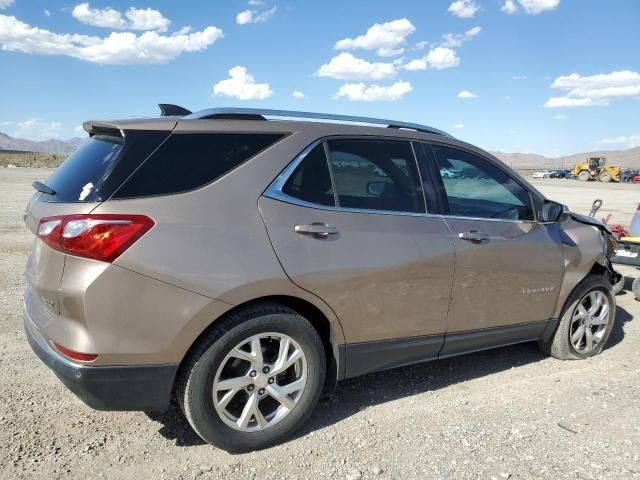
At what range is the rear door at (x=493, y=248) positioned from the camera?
3693 millimetres

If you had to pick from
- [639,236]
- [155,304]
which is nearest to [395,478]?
[155,304]

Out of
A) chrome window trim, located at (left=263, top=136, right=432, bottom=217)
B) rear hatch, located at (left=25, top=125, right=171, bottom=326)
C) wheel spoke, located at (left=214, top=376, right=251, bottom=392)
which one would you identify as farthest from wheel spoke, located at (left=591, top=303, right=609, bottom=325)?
rear hatch, located at (left=25, top=125, right=171, bottom=326)

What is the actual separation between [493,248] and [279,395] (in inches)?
71.8

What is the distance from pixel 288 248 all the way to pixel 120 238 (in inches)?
33.8

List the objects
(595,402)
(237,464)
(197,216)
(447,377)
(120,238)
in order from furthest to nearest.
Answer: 1. (447,377)
2. (595,402)
3. (237,464)
4. (197,216)
5. (120,238)

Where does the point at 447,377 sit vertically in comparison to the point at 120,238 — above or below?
below

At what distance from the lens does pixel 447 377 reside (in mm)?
4211

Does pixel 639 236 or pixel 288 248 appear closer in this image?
pixel 288 248

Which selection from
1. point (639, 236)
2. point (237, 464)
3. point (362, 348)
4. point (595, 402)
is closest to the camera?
point (237, 464)

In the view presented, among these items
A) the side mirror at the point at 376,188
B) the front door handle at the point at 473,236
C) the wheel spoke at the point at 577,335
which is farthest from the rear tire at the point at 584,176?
the side mirror at the point at 376,188

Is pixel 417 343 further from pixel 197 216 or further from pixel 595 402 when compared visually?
pixel 197 216

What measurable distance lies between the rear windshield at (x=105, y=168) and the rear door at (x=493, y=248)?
1.92 meters

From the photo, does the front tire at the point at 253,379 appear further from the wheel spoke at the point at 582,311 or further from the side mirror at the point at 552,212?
the wheel spoke at the point at 582,311

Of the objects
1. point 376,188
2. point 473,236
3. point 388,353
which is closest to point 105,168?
point 376,188
